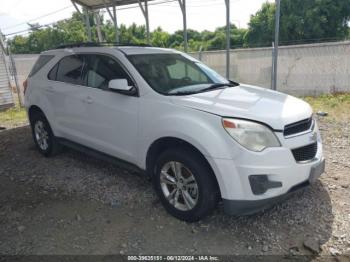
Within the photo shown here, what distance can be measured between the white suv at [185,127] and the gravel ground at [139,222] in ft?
1.00

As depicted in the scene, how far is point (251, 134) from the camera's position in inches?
117

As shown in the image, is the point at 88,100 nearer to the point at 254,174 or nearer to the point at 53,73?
the point at 53,73

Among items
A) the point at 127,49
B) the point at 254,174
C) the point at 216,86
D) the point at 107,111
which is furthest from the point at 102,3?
the point at 254,174

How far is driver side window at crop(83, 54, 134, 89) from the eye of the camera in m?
4.09

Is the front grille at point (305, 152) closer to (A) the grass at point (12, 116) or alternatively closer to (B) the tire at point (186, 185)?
(B) the tire at point (186, 185)

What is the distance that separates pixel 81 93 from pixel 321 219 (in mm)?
3260

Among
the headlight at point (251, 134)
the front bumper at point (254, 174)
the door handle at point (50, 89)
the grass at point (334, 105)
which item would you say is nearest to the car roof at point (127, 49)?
the door handle at point (50, 89)

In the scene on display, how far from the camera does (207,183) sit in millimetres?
3133

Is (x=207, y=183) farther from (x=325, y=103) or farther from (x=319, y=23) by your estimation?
(x=319, y=23)

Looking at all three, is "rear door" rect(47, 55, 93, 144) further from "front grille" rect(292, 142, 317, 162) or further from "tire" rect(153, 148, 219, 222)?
"front grille" rect(292, 142, 317, 162)

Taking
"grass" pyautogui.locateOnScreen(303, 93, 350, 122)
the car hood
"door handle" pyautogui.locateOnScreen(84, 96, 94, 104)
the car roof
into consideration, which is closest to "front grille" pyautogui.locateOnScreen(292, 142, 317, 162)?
the car hood

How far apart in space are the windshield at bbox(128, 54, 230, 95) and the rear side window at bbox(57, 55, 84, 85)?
0.97 m

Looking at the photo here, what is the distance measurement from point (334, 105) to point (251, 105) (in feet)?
21.6

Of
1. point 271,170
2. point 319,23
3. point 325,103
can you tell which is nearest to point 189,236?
point 271,170
